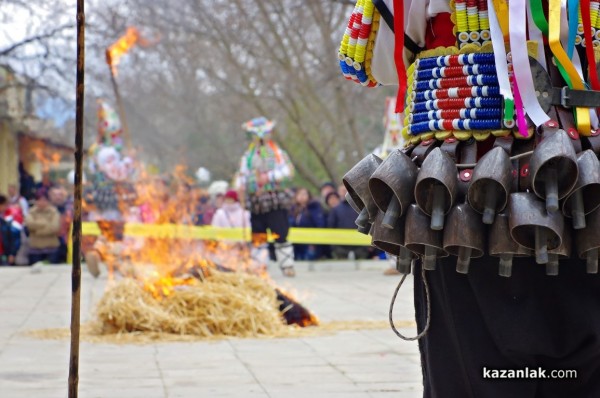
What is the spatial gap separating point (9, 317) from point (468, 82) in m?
7.91

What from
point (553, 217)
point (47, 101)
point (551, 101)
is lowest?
point (553, 217)

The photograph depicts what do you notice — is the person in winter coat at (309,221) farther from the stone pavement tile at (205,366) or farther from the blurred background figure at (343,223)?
the stone pavement tile at (205,366)

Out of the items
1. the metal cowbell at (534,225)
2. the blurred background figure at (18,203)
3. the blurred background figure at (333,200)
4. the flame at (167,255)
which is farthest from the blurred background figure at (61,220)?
the metal cowbell at (534,225)

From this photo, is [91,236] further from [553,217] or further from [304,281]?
[553,217]

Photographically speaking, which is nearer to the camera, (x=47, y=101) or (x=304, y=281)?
(x=304, y=281)

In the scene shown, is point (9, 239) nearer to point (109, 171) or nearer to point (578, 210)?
point (109, 171)

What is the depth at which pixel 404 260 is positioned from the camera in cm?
327

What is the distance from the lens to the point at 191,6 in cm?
2438

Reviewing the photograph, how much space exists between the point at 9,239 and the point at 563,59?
58.2 ft

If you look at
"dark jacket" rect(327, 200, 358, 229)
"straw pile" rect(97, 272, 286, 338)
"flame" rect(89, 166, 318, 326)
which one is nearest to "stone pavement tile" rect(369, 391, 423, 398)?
"straw pile" rect(97, 272, 286, 338)

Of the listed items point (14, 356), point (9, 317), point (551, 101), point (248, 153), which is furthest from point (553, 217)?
point (248, 153)

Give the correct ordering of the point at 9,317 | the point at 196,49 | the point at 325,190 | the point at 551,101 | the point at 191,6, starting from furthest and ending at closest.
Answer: the point at 196,49
the point at 191,6
the point at 325,190
the point at 9,317
the point at 551,101

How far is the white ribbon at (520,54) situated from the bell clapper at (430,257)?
45 cm

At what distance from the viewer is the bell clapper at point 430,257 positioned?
3126 millimetres
